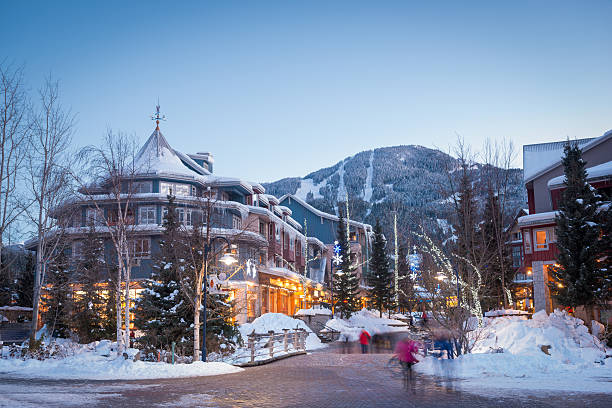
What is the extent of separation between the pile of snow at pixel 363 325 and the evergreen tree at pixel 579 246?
62.8 feet

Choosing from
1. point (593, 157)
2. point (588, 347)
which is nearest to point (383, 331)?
point (593, 157)

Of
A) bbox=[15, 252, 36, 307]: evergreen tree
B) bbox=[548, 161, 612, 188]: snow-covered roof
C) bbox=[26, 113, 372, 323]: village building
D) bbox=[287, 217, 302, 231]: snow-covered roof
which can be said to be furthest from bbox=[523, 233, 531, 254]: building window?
bbox=[15, 252, 36, 307]: evergreen tree

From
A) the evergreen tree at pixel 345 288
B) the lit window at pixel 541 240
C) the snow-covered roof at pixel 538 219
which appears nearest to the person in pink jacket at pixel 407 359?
the snow-covered roof at pixel 538 219

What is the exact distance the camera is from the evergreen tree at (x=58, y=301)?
34.9 meters

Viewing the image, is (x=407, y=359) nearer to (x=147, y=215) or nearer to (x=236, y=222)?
(x=147, y=215)

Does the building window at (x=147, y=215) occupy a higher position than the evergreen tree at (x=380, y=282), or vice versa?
the building window at (x=147, y=215)

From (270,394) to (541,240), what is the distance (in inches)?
1146

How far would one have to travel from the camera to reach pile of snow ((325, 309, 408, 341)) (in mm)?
45469

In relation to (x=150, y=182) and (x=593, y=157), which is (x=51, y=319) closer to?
(x=150, y=182)

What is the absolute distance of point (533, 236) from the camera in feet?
124

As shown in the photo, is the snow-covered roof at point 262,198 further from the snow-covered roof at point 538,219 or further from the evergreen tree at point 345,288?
the snow-covered roof at point 538,219

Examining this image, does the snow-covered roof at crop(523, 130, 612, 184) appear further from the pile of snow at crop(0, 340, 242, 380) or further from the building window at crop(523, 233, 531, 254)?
the pile of snow at crop(0, 340, 242, 380)

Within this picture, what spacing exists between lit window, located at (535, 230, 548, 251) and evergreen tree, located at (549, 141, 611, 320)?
281 inches

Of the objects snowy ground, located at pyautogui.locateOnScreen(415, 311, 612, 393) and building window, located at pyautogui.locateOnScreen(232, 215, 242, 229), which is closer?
snowy ground, located at pyautogui.locateOnScreen(415, 311, 612, 393)
